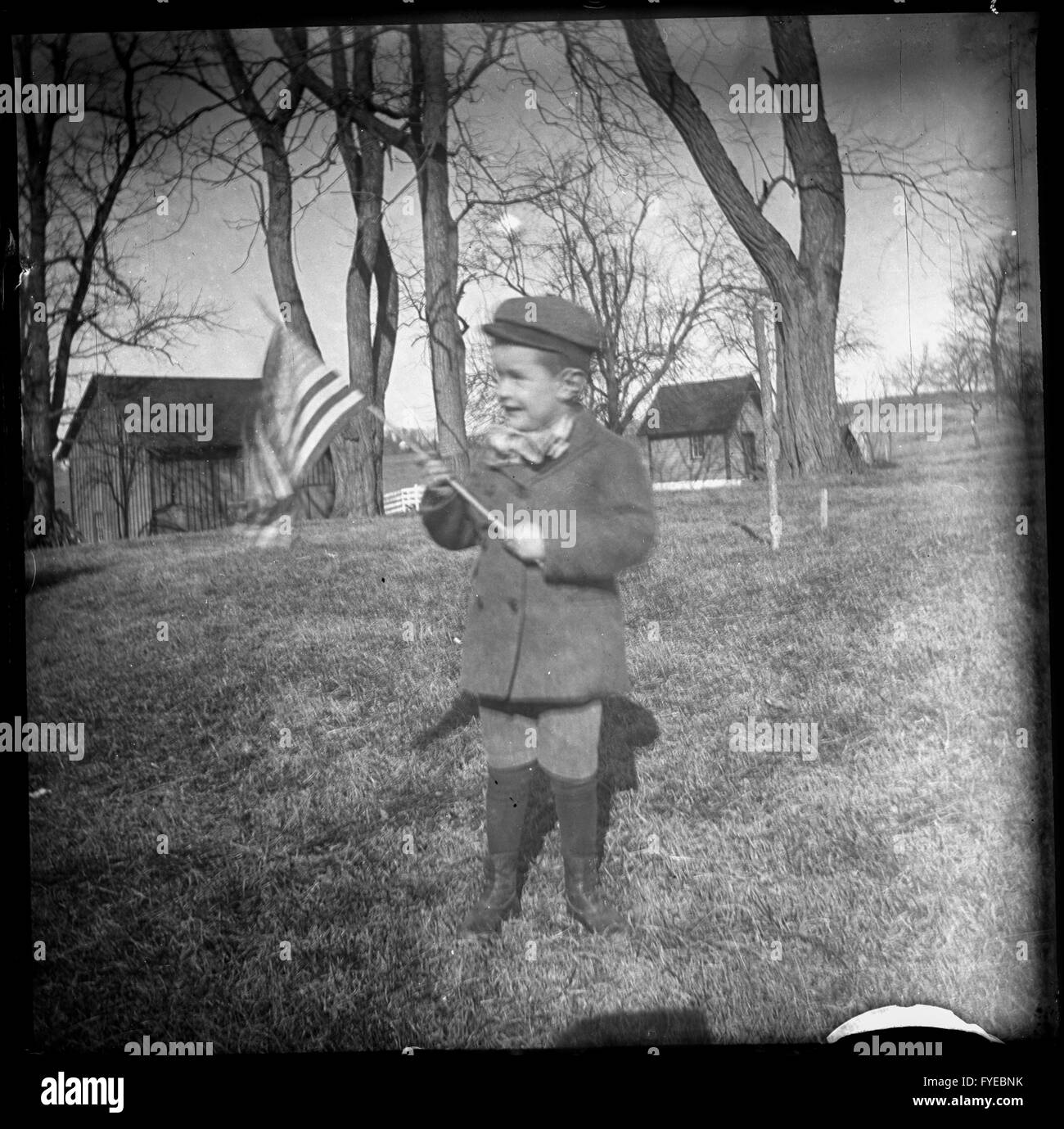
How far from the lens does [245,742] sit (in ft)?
8.69

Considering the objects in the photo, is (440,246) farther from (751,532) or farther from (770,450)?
→ (751,532)

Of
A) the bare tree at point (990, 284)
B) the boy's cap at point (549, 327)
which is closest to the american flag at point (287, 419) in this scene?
the boy's cap at point (549, 327)

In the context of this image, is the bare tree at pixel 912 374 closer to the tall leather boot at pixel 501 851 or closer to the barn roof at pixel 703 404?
the barn roof at pixel 703 404

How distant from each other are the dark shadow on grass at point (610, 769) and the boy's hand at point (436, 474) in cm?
80

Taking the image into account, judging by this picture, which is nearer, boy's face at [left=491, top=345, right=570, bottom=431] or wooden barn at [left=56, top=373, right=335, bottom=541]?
boy's face at [left=491, top=345, right=570, bottom=431]

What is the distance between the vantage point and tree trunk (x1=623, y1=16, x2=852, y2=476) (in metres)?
2.64

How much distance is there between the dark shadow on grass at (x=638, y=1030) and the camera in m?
2.51

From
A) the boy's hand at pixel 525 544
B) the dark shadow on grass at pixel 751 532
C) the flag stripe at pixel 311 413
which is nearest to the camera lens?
the boy's hand at pixel 525 544

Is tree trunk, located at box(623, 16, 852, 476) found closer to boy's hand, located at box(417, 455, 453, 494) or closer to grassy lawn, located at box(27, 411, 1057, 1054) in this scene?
grassy lawn, located at box(27, 411, 1057, 1054)

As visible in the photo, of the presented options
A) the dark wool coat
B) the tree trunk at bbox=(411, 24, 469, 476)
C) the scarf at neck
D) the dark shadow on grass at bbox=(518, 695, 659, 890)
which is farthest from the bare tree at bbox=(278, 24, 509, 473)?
the dark shadow on grass at bbox=(518, 695, 659, 890)

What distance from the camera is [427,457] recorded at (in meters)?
Answer: 2.62

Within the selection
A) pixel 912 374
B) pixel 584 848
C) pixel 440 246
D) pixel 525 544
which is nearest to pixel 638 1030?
pixel 584 848

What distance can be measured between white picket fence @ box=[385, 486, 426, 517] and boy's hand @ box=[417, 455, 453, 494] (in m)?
0.17
